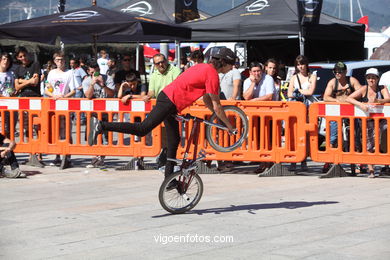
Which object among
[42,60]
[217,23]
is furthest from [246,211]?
[42,60]

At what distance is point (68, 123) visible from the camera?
13.0 metres

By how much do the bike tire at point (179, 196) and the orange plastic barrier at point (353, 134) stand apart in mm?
3642

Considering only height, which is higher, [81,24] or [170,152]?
[81,24]

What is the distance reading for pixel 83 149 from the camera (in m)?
13.0

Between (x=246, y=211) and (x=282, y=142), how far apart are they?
3550 mm

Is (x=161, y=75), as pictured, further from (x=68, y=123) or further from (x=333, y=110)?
(x=333, y=110)

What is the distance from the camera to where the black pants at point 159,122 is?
8.58 meters

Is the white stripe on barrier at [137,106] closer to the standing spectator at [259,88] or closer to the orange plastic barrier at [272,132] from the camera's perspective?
the orange plastic barrier at [272,132]

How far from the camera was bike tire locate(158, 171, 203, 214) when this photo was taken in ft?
28.3

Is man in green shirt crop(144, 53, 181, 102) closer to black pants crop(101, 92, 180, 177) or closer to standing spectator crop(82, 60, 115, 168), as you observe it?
standing spectator crop(82, 60, 115, 168)

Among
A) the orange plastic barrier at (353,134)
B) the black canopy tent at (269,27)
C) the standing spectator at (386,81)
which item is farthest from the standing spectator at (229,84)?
the black canopy tent at (269,27)

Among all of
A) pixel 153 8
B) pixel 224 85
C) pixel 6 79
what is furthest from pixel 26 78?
pixel 153 8

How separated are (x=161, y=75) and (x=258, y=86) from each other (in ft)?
4.91

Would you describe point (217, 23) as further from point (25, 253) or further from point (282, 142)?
point (25, 253)
